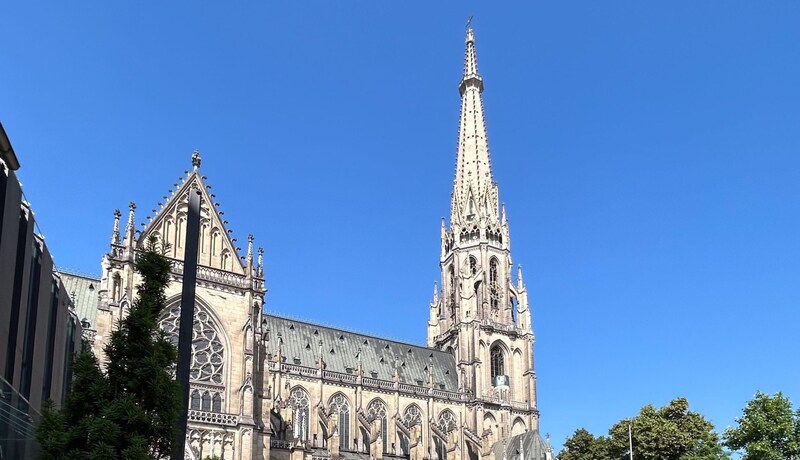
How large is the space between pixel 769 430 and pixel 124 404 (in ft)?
131

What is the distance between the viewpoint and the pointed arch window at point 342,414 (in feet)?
240

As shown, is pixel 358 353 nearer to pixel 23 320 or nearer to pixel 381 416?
pixel 381 416

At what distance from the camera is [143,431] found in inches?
727

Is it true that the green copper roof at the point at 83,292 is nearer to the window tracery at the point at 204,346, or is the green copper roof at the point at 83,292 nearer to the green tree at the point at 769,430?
the window tracery at the point at 204,346

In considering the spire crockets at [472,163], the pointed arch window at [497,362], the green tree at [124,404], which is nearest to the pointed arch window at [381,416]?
the pointed arch window at [497,362]

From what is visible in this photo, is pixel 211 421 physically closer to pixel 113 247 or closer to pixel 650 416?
pixel 113 247

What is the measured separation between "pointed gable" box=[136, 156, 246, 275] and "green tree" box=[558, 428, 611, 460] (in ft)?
105

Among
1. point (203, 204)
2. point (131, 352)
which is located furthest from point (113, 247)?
point (131, 352)

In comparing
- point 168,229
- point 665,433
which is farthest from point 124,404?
point 665,433

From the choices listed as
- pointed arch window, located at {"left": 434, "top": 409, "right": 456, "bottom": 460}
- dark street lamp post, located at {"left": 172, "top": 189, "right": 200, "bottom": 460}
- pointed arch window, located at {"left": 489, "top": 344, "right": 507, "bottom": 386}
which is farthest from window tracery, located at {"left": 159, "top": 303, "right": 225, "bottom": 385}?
pointed arch window, located at {"left": 489, "top": 344, "right": 507, "bottom": 386}

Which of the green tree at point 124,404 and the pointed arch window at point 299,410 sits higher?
the pointed arch window at point 299,410

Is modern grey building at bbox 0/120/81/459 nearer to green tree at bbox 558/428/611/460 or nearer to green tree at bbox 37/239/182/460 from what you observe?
green tree at bbox 37/239/182/460

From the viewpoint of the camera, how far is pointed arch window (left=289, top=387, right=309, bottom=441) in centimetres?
6994

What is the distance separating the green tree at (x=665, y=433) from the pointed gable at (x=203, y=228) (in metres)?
31.8
